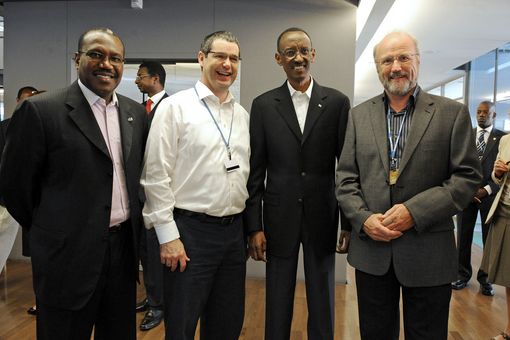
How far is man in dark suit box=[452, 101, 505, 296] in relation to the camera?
460 cm

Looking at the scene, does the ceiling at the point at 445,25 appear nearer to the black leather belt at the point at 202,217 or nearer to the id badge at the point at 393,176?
the id badge at the point at 393,176

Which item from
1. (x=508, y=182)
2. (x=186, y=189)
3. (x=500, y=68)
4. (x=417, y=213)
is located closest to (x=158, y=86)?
(x=186, y=189)

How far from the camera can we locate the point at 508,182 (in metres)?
3.21

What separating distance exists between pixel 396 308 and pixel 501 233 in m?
1.62

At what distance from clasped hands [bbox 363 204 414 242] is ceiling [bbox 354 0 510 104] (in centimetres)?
365

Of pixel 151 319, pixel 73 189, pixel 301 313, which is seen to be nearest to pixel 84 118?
pixel 73 189

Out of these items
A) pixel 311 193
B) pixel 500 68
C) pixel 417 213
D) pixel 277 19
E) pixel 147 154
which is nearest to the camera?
pixel 417 213

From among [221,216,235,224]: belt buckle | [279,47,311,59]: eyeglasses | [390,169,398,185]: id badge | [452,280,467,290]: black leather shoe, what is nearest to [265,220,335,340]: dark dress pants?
[221,216,235,224]: belt buckle

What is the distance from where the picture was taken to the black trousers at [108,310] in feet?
5.93

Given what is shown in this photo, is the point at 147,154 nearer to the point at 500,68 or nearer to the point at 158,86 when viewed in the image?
the point at 158,86

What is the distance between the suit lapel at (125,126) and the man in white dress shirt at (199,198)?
0.12 m

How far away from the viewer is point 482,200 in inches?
184

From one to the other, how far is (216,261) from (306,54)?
1.19m

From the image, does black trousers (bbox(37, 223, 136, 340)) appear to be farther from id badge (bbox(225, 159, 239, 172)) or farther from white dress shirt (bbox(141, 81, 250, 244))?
id badge (bbox(225, 159, 239, 172))
